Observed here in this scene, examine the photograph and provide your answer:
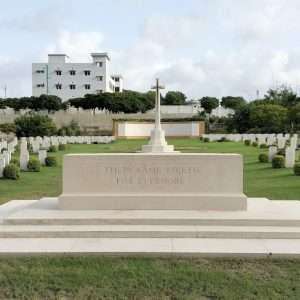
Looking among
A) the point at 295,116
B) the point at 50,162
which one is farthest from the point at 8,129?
the point at 50,162

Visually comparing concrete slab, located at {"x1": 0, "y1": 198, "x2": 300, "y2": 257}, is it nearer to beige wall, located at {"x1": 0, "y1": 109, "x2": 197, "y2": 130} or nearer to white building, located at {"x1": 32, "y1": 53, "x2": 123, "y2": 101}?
beige wall, located at {"x1": 0, "y1": 109, "x2": 197, "y2": 130}

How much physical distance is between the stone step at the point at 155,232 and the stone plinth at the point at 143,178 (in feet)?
3.00

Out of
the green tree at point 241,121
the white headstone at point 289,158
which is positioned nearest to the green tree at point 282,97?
the green tree at point 241,121

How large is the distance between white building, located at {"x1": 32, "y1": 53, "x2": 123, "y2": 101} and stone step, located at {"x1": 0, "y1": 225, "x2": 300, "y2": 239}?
76.2m

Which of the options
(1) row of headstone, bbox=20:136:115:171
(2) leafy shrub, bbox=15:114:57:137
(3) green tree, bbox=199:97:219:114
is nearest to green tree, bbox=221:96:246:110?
(3) green tree, bbox=199:97:219:114

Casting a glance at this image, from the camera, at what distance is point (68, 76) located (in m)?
81.1

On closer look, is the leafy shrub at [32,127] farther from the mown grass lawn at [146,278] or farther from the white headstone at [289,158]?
the mown grass lawn at [146,278]

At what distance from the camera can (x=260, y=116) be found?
154 ft

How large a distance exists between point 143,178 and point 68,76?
251 ft

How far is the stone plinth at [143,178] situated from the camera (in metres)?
6.86

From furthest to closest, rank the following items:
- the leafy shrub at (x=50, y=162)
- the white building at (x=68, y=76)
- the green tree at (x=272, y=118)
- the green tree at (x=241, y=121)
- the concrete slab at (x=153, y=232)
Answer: the white building at (x=68, y=76) < the green tree at (x=241, y=121) < the green tree at (x=272, y=118) < the leafy shrub at (x=50, y=162) < the concrete slab at (x=153, y=232)

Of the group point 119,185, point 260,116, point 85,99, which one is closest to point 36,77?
point 85,99

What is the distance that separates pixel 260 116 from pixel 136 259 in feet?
143

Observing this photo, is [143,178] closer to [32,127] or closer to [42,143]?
[42,143]
